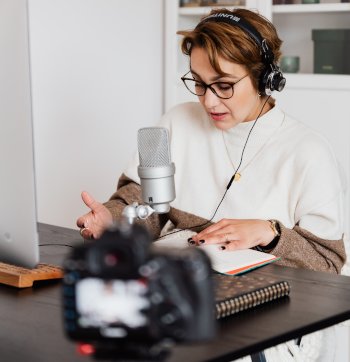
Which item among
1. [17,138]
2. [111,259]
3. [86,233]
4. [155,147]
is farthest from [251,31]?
[111,259]

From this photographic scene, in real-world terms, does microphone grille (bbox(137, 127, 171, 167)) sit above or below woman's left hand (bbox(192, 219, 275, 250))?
above

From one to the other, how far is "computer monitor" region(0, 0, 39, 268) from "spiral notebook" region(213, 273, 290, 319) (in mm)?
343

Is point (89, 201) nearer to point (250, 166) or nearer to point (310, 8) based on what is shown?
point (250, 166)

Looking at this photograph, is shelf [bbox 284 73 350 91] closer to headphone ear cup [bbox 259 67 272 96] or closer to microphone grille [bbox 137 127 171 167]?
headphone ear cup [bbox 259 67 272 96]

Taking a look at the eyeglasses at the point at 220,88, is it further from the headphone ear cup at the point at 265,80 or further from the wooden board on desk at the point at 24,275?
the wooden board on desk at the point at 24,275

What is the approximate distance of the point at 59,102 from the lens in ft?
11.1

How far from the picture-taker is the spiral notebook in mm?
1422

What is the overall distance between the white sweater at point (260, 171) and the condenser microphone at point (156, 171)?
51cm

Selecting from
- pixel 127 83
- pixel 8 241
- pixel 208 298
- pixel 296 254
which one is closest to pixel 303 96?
pixel 127 83

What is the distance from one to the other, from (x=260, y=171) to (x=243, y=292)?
0.78m

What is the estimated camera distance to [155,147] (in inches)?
67.6

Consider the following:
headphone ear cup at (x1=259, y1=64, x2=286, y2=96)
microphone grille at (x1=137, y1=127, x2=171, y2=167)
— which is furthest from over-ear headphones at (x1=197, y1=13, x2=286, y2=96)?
microphone grille at (x1=137, y1=127, x2=171, y2=167)

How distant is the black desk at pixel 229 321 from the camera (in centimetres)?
126

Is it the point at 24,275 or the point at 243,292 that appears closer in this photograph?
the point at 243,292
